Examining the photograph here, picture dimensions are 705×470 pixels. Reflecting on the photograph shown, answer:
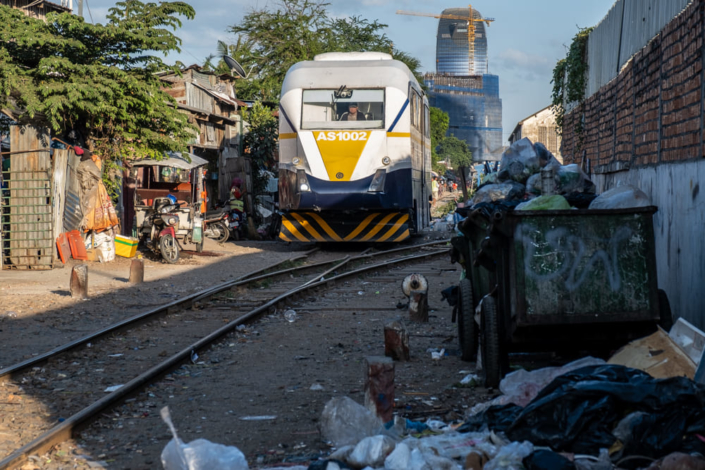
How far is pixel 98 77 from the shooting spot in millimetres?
15016

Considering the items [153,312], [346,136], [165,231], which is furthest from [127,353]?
[346,136]

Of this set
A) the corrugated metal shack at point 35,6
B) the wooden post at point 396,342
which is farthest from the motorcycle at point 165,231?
the corrugated metal shack at point 35,6

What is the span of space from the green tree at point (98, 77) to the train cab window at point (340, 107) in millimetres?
2826

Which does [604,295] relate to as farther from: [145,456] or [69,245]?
[69,245]

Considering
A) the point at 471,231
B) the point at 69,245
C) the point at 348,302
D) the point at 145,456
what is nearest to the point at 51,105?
the point at 69,245

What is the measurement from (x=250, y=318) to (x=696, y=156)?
17.0 ft

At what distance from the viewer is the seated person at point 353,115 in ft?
54.9

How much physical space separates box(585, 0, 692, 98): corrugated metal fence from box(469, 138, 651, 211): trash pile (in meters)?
2.28

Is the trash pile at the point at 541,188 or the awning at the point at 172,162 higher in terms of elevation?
the awning at the point at 172,162

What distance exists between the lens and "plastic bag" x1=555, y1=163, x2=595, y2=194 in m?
6.73

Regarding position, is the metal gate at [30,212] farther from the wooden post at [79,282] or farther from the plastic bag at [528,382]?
the plastic bag at [528,382]

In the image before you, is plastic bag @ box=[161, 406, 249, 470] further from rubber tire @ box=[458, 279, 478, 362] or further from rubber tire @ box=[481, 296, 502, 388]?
rubber tire @ box=[458, 279, 478, 362]

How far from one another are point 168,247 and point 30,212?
2766mm

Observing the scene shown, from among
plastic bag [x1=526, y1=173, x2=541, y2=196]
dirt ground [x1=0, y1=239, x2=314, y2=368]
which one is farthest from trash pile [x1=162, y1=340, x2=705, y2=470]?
dirt ground [x1=0, y1=239, x2=314, y2=368]
